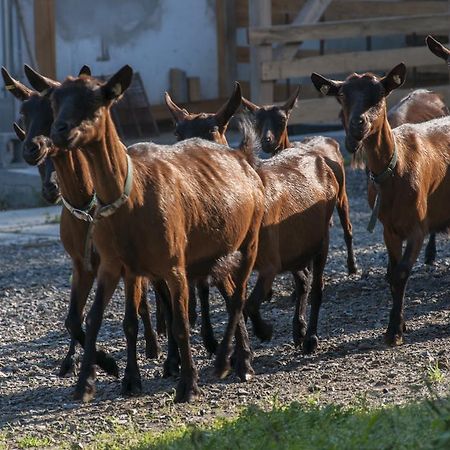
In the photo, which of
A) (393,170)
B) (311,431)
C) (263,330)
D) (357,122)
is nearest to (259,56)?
(393,170)

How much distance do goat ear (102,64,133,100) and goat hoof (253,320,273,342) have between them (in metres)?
2.23

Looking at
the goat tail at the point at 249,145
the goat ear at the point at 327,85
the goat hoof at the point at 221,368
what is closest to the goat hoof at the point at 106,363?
the goat hoof at the point at 221,368

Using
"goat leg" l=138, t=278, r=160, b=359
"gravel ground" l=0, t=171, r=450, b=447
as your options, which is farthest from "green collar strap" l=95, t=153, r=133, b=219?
"goat leg" l=138, t=278, r=160, b=359

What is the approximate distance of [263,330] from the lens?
358 inches

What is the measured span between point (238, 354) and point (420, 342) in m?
1.50

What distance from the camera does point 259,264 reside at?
30.0 ft

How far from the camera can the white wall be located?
1894 centimetres

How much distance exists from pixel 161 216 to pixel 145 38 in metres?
12.2

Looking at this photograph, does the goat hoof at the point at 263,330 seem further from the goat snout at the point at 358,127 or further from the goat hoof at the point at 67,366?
the goat snout at the point at 358,127

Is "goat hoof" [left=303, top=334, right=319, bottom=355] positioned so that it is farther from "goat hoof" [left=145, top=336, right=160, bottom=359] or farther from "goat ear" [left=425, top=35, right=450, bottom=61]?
"goat ear" [left=425, top=35, right=450, bottom=61]

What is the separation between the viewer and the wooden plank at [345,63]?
1817 cm

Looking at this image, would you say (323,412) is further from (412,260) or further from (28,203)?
(28,203)

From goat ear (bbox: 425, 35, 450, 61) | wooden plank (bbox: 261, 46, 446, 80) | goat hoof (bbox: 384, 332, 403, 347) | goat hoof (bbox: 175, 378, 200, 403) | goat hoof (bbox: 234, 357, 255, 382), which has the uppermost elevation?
goat ear (bbox: 425, 35, 450, 61)

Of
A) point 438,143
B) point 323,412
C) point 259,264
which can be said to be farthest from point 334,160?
point 323,412
